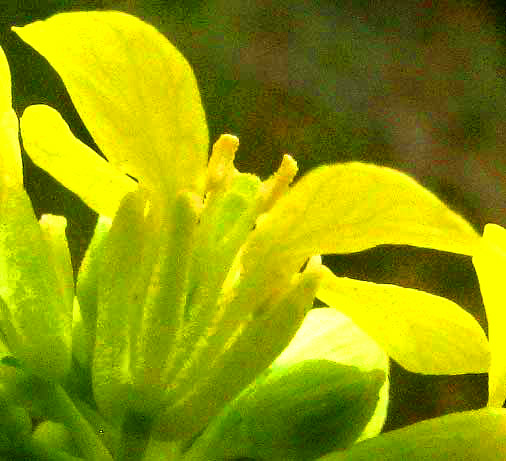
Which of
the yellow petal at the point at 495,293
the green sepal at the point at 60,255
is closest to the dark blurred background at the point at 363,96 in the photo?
the green sepal at the point at 60,255

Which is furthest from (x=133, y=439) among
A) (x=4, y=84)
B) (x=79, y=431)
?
(x=4, y=84)

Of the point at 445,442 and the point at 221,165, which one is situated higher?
the point at 221,165

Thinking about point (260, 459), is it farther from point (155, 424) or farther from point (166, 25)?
point (166, 25)

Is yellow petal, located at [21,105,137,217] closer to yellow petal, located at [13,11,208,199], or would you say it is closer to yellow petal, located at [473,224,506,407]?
yellow petal, located at [13,11,208,199]

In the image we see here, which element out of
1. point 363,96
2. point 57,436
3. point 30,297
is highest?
point 30,297

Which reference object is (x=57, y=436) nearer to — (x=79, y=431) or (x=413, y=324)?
(x=79, y=431)

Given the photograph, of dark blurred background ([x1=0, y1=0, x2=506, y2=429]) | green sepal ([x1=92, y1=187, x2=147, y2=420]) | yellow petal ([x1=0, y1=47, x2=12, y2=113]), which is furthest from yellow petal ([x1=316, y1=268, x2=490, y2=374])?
dark blurred background ([x1=0, y1=0, x2=506, y2=429])
